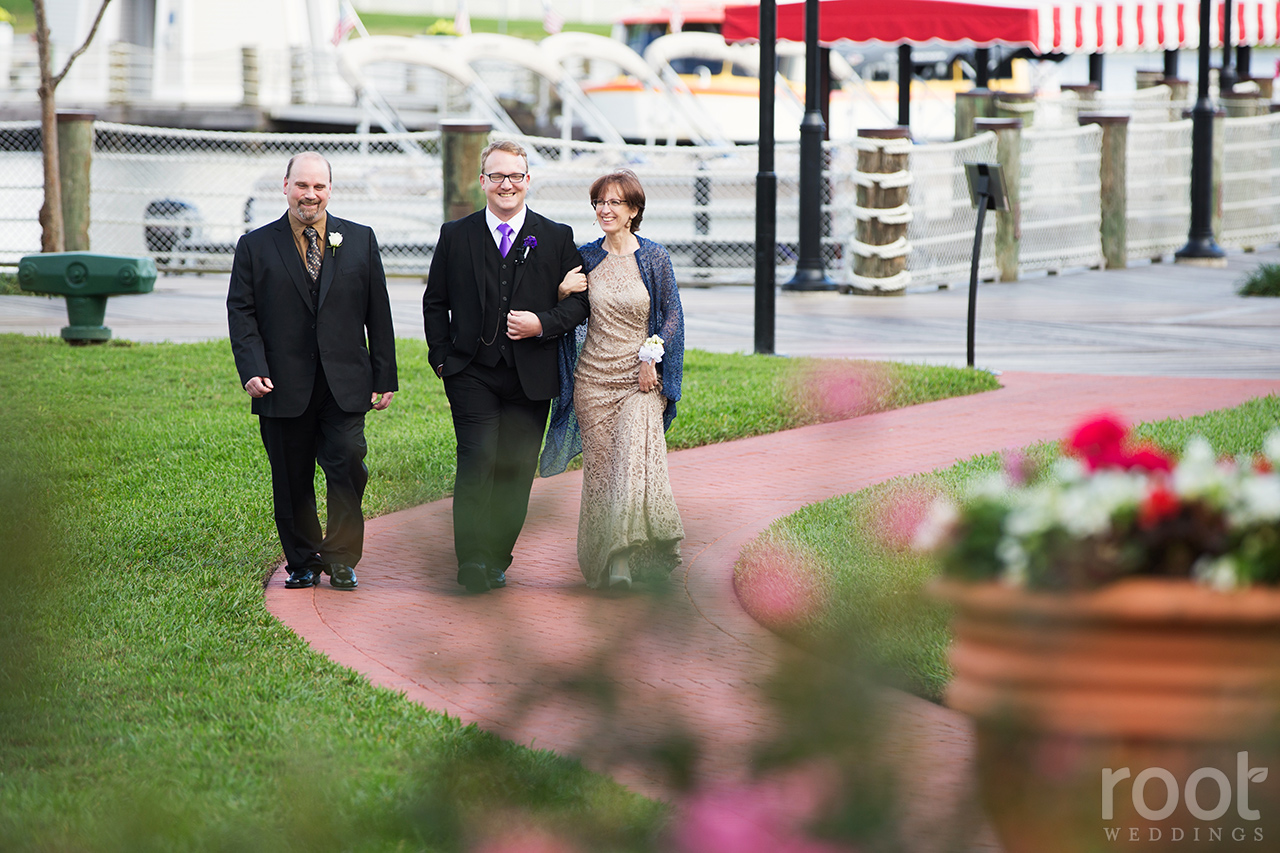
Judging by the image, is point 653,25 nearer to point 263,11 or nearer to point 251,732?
point 263,11

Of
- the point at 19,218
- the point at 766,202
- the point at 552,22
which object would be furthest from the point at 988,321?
the point at 552,22

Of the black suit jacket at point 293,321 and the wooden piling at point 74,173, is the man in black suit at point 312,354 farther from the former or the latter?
the wooden piling at point 74,173

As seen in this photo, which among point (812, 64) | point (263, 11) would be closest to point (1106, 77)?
point (263, 11)

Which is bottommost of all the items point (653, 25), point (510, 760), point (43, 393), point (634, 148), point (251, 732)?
point (251, 732)

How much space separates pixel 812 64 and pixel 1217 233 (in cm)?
1179

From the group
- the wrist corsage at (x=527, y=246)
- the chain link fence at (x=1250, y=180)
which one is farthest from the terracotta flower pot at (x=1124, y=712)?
the chain link fence at (x=1250, y=180)

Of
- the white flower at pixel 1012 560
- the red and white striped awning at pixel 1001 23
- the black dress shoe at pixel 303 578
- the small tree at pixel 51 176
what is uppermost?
the red and white striped awning at pixel 1001 23

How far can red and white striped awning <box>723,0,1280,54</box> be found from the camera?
2164cm

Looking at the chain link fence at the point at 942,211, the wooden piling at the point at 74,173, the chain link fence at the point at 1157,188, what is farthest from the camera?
the chain link fence at the point at 1157,188

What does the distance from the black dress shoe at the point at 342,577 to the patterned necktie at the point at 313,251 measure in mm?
1119

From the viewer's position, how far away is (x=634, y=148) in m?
20.3

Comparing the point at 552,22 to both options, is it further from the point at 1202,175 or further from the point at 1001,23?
the point at 1202,175

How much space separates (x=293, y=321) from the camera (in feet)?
19.4

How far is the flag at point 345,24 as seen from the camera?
3609 cm
